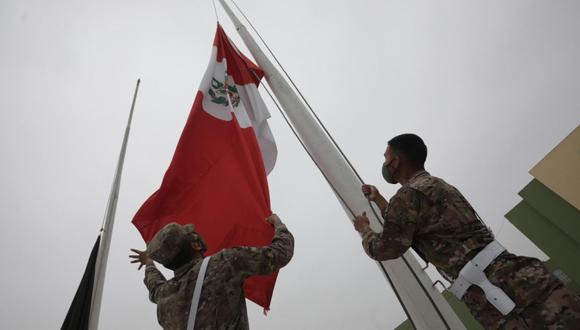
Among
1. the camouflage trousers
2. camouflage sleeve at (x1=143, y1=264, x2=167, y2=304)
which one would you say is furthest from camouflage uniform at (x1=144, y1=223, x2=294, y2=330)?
the camouflage trousers

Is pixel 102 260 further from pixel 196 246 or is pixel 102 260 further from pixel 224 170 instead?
pixel 196 246

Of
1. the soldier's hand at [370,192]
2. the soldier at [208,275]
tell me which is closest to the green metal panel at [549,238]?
the soldier's hand at [370,192]

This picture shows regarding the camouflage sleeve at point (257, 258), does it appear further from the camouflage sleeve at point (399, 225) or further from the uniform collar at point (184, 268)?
the camouflage sleeve at point (399, 225)

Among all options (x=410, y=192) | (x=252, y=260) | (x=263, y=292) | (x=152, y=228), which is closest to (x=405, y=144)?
(x=410, y=192)

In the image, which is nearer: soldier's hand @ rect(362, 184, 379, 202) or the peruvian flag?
soldier's hand @ rect(362, 184, 379, 202)

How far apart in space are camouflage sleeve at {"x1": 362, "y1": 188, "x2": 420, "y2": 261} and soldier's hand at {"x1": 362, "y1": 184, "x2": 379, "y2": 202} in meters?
0.45

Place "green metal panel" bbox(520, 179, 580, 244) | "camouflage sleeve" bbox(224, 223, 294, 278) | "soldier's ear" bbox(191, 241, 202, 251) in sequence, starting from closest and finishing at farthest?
1. "camouflage sleeve" bbox(224, 223, 294, 278)
2. "soldier's ear" bbox(191, 241, 202, 251)
3. "green metal panel" bbox(520, 179, 580, 244)

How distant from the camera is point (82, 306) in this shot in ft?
13.3

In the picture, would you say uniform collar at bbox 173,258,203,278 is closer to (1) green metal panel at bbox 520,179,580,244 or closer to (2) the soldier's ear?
(2) the soldier's ear

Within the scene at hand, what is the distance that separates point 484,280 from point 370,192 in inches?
37.1

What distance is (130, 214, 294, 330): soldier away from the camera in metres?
1.95

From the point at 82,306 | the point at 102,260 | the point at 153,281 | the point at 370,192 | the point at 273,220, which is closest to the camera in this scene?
the point at 370,192

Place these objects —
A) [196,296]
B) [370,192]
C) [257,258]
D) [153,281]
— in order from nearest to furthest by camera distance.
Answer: [196,296]
[257,258]
[370,192]
[153,281]

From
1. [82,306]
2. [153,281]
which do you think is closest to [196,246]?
[153,281]
